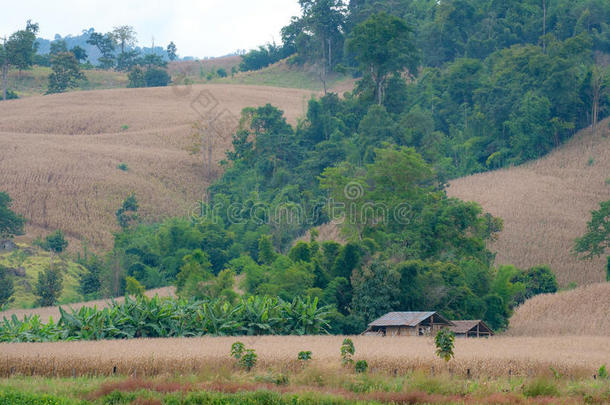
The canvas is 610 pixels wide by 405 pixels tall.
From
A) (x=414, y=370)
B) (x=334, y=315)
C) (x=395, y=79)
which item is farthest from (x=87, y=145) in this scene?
(x=414, y=370)

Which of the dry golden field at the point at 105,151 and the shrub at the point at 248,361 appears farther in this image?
the dry golden field at the point at 105,151

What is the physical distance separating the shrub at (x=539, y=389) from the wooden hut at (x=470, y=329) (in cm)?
1223

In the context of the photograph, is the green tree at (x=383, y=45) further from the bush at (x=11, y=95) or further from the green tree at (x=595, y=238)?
the bush at (x=11, y=95)

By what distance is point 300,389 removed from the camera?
20.9 metres

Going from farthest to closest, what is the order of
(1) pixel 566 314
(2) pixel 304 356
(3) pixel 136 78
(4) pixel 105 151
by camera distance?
1. (3) pixel 136 78
2. (4) pixel 105 151
3. (1) pixel 566 314
4. (2) pixel 304 356

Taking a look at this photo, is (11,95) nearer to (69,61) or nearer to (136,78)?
(69,61)

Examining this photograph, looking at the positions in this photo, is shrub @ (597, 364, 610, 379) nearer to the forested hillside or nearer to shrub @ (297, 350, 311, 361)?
shrub @ (297, 350, 311, 361)

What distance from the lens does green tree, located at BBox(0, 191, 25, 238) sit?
189ft

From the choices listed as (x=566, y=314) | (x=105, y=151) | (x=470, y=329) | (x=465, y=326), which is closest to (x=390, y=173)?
(x=566, y=314)

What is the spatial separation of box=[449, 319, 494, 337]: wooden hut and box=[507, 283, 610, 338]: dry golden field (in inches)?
174

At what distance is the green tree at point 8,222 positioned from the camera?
2267 inches

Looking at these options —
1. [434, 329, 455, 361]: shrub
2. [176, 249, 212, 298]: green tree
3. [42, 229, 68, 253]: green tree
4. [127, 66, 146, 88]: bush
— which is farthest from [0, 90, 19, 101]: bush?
[434, 329, 455, 361]: shrub

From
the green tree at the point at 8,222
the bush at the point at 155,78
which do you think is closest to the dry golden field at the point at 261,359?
the green tree at the point at 8,222

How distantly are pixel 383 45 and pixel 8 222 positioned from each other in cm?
3459
